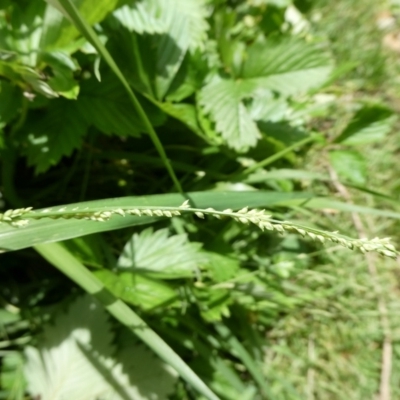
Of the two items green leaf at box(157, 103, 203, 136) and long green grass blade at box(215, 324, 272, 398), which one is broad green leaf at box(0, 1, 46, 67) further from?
long green grass blade at box(215, 324, 272, 398)

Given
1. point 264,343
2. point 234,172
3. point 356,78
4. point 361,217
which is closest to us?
point 234,172

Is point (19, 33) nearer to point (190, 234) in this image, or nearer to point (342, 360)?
point (190, 234)

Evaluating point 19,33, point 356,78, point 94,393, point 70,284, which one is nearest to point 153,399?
point 94,393

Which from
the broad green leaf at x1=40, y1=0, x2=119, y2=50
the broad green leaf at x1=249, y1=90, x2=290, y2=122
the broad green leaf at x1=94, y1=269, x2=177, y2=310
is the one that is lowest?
the broad green leaf at x1=94, y1=269, x2=177, y2=310

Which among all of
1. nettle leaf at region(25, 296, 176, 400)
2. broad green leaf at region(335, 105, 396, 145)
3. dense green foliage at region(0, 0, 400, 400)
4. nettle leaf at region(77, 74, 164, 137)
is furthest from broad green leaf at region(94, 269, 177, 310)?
broad green leaf at region(335, 105, 396, 145)

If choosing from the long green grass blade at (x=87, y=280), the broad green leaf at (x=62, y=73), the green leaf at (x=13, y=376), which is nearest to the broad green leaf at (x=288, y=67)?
the broad green leaf at (x=62, y=73)
